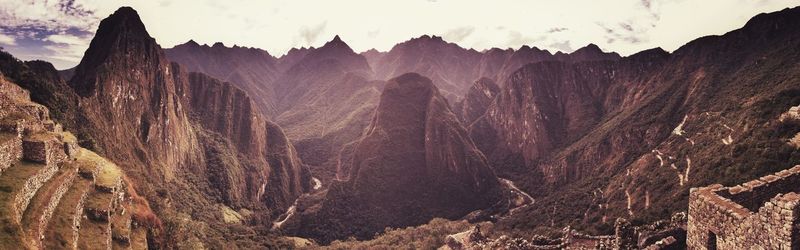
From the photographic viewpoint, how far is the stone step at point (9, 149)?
1265 inches

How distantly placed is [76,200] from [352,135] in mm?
150733

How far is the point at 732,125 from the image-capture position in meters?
67.4

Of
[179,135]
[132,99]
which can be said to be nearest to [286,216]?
[179,135]

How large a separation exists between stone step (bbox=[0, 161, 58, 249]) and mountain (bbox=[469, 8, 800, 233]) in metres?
38.8

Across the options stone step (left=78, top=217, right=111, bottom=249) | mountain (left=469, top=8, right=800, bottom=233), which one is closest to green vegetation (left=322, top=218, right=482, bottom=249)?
mountain (left=469, top=8, right=800, bottom=233)

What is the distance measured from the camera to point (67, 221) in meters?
31.2

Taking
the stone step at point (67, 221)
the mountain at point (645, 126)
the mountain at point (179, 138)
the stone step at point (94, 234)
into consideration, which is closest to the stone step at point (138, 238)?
the stone step at point (94, 234)

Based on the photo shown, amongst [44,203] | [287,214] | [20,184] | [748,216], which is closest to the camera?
[748,216]

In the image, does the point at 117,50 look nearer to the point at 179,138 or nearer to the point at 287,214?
the point at 179,138

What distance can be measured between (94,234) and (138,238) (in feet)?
24.4

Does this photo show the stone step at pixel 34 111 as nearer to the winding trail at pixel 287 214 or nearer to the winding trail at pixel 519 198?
the winding trail at pixel 287 214

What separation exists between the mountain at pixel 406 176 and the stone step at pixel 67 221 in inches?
2879

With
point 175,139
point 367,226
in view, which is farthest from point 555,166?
point 175,139

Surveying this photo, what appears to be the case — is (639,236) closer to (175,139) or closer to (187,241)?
(187,241)
